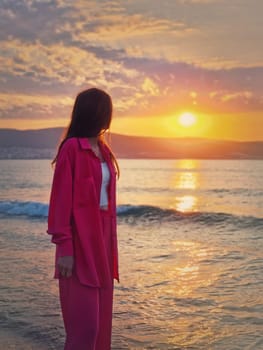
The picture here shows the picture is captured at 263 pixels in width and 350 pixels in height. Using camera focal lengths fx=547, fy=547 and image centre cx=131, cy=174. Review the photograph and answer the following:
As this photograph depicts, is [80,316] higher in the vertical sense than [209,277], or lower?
higher

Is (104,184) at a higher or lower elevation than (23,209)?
higher

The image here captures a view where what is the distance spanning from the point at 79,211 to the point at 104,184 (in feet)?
0.76

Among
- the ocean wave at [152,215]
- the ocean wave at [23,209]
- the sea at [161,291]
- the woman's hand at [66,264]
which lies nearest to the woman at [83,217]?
the woman's hand at [66,264]

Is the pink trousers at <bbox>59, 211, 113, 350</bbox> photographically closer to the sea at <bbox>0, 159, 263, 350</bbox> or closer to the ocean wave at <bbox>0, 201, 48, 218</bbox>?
the sea at <bbox>0, 159, 263, 350</bbox>

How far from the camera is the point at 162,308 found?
606 centimetres

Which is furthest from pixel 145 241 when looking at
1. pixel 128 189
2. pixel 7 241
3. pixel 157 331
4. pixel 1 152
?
pixel 1 152

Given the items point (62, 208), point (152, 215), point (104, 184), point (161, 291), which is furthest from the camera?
point (152, 215)

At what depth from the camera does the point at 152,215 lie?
19.6 meters

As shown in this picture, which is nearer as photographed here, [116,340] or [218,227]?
[116,340]

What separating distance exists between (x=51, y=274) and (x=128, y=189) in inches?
1070

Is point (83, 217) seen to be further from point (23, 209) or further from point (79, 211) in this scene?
point (23, 209)

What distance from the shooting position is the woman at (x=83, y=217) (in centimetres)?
304

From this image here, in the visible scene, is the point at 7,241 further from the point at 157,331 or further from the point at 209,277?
the point at 157,331

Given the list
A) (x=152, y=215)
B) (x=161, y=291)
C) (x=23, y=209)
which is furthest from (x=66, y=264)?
(x=23, y=209)
